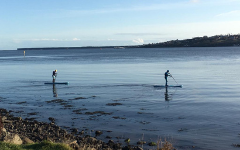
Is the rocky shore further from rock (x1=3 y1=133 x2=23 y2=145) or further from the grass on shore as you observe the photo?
the grass on shore

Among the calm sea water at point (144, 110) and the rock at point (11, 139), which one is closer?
the rock at point (11, 139)

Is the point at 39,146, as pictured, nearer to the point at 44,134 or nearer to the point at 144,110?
the point at 44,134

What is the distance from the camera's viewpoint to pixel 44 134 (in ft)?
55.6

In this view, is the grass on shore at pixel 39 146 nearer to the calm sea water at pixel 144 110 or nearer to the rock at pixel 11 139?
the rock at pixel 11 139

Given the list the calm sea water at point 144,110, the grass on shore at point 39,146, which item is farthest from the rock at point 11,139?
the calm sea water at point 144,110

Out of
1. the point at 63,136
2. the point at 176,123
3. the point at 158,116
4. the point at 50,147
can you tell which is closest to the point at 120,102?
the point at 158,116

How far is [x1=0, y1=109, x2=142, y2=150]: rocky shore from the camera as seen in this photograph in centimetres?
1418

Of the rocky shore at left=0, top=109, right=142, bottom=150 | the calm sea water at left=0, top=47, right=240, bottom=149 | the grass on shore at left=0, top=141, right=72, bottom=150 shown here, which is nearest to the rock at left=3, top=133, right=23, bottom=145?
the rocky shore at left=0, top=109, right=142, bottom=150

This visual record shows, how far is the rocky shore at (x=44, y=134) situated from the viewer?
14182mm

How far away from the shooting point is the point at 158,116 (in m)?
21.5

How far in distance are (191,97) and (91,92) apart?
10.2 meters

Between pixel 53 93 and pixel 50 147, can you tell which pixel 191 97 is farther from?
pixel 50 147

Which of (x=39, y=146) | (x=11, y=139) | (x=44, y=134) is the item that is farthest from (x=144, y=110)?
(x=39, y=146)

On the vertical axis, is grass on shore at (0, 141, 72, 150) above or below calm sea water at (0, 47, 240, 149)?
above
